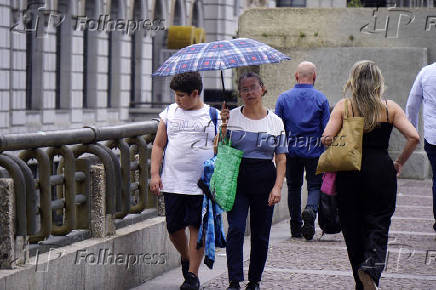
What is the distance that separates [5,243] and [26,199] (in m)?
0.32

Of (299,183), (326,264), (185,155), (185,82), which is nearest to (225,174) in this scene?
(185,155)

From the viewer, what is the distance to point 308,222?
1113cm

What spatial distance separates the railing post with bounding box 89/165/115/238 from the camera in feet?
25.6

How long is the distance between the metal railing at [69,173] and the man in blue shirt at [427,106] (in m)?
3.05

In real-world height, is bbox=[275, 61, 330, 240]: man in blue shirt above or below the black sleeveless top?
below

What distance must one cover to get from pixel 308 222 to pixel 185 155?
132 inches

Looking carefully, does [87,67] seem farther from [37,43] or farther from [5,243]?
[5,243]

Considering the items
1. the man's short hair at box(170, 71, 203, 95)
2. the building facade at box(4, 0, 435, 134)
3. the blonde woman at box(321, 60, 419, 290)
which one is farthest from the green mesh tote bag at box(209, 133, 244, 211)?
the building facade at box(4, 0, 435, 134)

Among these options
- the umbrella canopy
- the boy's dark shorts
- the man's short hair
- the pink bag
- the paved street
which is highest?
the umbrella canopy

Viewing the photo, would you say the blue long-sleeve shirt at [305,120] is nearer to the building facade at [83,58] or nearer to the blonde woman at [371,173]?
the blonde woman at [371,173]

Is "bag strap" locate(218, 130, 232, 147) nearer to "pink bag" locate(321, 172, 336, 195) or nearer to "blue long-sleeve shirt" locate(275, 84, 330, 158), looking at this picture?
"pink bag" locate(321, 172, 336, 195)

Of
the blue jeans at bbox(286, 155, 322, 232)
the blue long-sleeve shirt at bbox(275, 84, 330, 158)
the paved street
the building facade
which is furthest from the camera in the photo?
the building facade

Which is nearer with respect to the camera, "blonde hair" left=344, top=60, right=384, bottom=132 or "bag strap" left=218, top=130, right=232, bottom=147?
"blonde hair" left=344, top=60, right=384, bottom=132

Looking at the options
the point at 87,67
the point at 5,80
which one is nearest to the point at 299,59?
the point at 5,80
